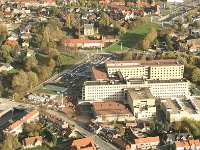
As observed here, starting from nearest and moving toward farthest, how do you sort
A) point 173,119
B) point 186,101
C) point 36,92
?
point 173,119 < point 186,101 < point 36,92

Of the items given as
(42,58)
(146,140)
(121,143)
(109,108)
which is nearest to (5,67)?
(42,58)

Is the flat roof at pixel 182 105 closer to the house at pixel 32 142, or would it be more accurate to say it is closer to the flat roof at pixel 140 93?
the flat roof at pixel 140 93

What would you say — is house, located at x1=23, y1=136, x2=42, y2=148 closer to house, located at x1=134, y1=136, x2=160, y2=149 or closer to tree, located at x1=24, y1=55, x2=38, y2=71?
house, located at x1=134, y1=136, x2=160, y2=149

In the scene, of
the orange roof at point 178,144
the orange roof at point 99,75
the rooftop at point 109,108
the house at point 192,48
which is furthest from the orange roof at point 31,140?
the house at point 192,48

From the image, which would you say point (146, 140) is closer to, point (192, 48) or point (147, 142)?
point (147, 142)

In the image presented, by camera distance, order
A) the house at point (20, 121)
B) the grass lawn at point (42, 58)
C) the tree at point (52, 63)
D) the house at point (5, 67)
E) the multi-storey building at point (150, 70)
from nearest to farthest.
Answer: the house at point (20, 121) < the multi-storey building at point (150, 70) < the house at point (5, 67) < the tree at point (52, 63) < the grass lawn at point (42, 58)

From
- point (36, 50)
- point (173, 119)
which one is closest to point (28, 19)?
point (36, 50)

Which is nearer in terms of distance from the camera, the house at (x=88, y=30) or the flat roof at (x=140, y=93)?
the flat roof at (x=140, y=93)

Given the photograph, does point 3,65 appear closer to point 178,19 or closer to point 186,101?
point 186,101
